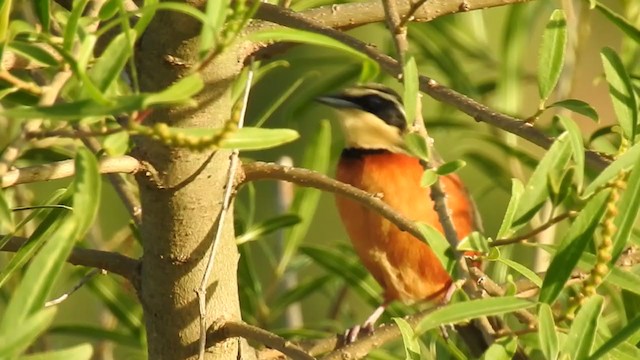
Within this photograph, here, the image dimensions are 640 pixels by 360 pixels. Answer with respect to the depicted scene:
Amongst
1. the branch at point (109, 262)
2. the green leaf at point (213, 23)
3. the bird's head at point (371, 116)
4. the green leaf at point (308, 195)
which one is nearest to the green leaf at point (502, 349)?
the green leaf at point (213, 23)

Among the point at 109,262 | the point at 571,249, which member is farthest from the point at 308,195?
the point at 571,249

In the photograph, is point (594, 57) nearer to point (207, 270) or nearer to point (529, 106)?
point (529, 106)

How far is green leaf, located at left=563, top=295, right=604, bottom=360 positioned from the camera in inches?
40.0

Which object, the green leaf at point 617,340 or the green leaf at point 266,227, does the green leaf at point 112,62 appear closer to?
the green leaf at point 617,340

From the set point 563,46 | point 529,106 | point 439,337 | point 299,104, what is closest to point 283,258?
point 299,104

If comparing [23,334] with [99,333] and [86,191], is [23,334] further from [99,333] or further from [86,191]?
[99,333]

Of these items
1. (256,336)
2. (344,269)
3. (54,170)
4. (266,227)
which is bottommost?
(344,269)

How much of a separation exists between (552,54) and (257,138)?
41 cm

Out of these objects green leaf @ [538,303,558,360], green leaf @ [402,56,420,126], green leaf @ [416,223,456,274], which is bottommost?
green leaf @ [538,303,558,360]

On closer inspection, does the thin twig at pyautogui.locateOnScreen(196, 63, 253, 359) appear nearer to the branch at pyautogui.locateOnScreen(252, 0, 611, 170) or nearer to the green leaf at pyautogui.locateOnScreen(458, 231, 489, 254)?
the branch at pyautogui.locateOnScreen(252, 0, 611, 170)

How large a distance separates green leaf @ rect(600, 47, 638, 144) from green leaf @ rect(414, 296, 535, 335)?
24 centimetres

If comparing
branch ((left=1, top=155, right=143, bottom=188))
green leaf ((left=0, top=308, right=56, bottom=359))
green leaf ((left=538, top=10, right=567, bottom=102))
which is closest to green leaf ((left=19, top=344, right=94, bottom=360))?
green leaf ((left=0, top=308, right=56, bottom=359))

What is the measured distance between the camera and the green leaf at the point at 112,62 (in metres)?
0.90

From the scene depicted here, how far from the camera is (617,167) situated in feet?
3.43
